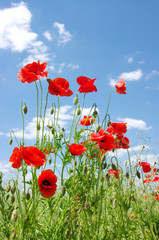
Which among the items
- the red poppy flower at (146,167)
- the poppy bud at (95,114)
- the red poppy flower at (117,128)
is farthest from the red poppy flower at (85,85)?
the red poppy flower at (146,167)

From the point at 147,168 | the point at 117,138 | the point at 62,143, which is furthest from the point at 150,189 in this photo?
the point at 62,143

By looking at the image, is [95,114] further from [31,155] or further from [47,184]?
[31,155]

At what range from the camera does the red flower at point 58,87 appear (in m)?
2.03

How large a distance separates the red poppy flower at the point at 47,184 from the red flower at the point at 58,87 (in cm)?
62

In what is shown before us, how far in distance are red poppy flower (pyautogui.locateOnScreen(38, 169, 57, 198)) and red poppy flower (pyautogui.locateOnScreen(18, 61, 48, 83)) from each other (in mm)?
688

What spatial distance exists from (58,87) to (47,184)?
0.72 m

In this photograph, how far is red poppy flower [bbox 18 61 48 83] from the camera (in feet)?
6.47

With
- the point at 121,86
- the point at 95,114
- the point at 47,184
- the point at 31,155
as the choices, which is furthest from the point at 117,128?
the point at 31,155

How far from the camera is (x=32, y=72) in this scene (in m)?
2.03

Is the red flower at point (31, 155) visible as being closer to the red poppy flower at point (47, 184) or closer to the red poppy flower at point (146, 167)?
the red poppy flower at point (47, 184)

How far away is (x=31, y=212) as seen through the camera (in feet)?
5.84

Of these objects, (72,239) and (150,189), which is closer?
(72,239)

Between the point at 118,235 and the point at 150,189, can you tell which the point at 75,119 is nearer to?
the point at 118,235

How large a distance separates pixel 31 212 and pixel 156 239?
117cm
